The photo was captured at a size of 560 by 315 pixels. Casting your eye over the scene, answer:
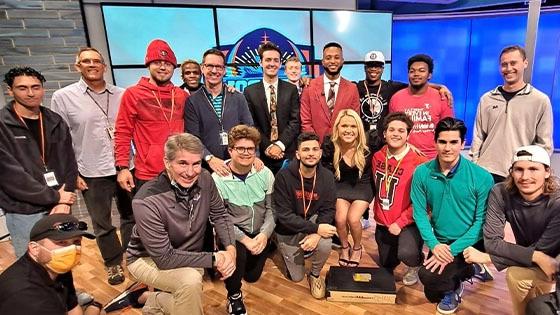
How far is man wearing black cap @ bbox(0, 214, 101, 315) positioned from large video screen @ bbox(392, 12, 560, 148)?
22.2 feet

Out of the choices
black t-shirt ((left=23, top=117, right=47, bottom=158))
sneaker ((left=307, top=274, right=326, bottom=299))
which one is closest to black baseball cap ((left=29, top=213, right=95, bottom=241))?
black t-shirt ((left=23, top=117, right=47, bottom=158))

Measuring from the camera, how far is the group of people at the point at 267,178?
1.95 meters

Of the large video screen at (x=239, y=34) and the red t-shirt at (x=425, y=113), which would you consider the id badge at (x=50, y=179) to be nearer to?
the large video screen at (x=239, y=34)

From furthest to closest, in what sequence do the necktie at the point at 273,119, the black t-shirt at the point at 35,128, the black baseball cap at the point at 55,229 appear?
the necktie at the point at 273,119 → the black t-shirt at the point at 35,128 → the black baseball cap at the point at 55,229

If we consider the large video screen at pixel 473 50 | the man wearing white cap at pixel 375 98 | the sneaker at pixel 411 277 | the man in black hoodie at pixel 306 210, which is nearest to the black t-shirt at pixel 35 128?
the man in black hoodie at pixel 306 210

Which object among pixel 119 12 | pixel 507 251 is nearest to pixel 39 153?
pixel 119 12

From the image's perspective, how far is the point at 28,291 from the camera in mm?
1392

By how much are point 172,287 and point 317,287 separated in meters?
1.09

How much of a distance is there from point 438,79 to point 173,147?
21.8 feet

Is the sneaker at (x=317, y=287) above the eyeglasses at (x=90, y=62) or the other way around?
the other way around

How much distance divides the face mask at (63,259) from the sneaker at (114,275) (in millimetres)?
1285

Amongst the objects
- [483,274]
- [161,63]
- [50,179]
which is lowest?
[483,274]

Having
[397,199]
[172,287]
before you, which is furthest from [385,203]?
[172,287]

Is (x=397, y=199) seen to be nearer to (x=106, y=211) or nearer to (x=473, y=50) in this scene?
(x=106, y=211)
